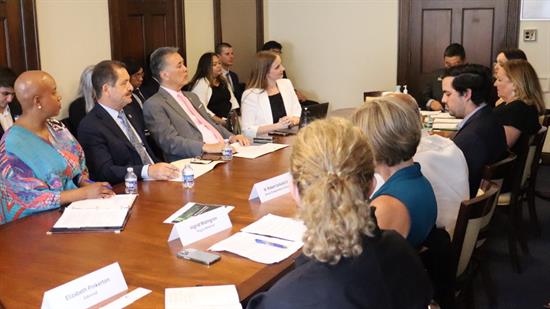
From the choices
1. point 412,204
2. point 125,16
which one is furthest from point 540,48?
point 412,204

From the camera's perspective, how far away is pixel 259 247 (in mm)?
2033

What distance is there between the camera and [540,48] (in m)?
6.71

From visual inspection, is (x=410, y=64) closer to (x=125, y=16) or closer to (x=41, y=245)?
(x=125, y=16)

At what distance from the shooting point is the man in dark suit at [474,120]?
3.16m

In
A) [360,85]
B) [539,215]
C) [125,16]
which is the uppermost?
[125,16]

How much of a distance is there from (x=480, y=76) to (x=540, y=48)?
146 inches

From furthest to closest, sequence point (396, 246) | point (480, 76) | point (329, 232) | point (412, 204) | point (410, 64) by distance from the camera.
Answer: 1. point (410, 64)
2. point (480, 76)
3. point (412, 204)
4. point (396, 246)
5. point (329, 232)

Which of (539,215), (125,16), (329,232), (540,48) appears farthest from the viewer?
(540,48)

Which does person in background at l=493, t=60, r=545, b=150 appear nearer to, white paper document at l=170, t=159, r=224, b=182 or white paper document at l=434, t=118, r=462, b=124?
white paper document at l=434, t=118, r=462, b=124

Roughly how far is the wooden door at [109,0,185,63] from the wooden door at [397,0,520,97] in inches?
108

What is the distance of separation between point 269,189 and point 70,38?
2845 millimetres

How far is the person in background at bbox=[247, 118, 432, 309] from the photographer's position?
1.30 metres

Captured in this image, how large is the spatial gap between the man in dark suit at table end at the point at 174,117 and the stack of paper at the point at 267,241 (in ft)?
5.13

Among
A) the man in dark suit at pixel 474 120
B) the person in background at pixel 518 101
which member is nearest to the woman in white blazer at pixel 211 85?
the person in background at pixel 518 101
